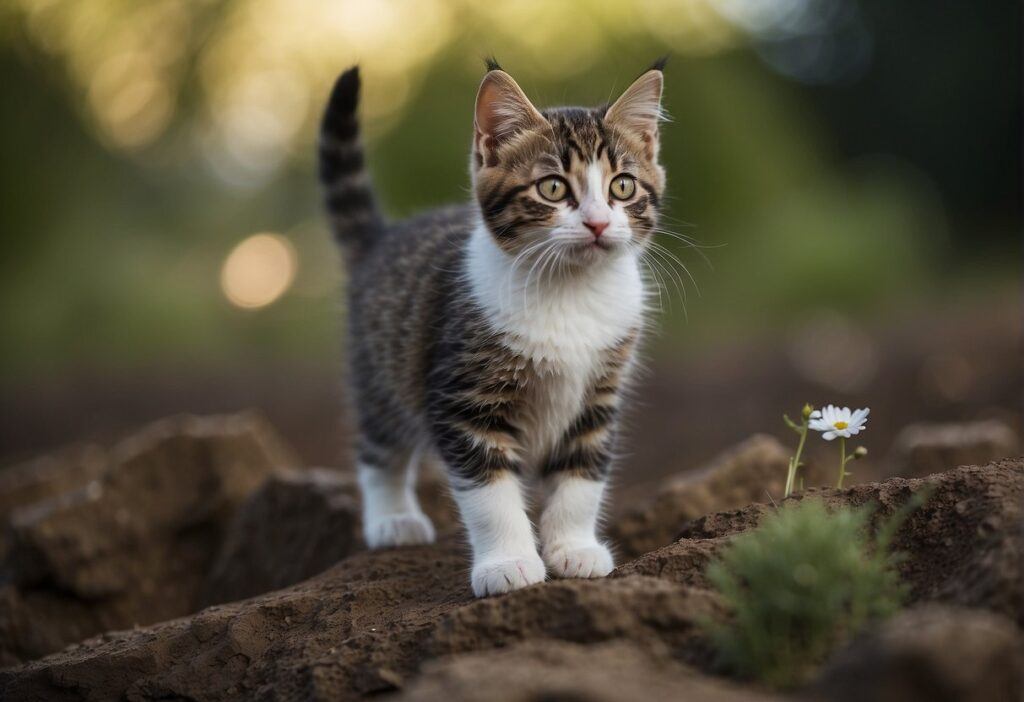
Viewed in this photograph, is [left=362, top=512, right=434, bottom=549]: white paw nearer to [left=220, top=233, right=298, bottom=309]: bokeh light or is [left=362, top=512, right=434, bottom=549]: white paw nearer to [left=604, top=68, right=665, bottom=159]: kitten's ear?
[left=604, top=68, right=665, bottom=159]: kitten's ear

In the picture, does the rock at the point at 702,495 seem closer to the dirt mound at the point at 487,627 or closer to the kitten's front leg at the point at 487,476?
the dirt mound at the point at 487,627

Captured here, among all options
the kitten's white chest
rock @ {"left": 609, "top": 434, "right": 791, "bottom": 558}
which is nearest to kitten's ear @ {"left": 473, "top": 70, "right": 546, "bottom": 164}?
the kitten's white chest

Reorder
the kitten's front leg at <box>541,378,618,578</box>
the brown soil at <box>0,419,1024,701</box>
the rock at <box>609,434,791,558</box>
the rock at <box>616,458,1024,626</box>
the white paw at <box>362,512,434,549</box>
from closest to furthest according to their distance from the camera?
the brown soil at <box>0,419,1024,701</box>
the rock at <box>616,458,1024,626</box>
the kitten's front leg at <box>541,378,618,578</box>
the white paw at <box>362,512,434,549</box>
the rock at <box>609,434,791,558</box>

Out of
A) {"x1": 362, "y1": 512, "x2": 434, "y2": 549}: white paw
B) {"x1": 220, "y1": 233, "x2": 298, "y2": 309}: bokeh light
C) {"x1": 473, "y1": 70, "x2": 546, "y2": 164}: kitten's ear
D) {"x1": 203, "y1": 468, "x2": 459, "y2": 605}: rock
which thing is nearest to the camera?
{"x1": 473, "y1": 70, "x2": 546, "y2": 164}: kitten's ear

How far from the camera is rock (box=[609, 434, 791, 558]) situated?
3840mm

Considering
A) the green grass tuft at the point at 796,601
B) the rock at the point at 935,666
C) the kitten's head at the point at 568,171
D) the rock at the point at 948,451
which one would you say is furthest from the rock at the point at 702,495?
the rock at the point at 935,666

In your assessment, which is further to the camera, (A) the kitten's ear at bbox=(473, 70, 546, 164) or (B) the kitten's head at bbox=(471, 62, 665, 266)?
(A) the kitten's ear at bbox=(473, 70, 546, 164)

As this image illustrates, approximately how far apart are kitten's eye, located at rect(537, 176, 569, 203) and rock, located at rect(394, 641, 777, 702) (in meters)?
1.36

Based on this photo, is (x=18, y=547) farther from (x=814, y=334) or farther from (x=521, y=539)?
(x=814, y=334)

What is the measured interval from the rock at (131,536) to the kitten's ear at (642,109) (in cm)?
251

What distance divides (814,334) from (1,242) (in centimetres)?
839

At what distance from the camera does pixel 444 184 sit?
927 centimetres

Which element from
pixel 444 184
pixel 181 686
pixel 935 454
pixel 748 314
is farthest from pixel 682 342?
pixel 181 686

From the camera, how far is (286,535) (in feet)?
13.4
